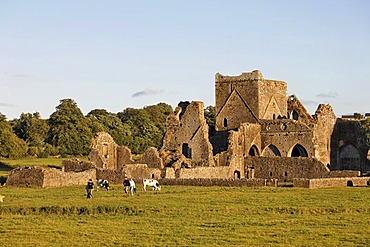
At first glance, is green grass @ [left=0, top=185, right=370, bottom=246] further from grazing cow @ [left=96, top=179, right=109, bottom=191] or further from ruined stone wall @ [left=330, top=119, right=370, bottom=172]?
ruined stone wall @ [left=330, top=119, right=370, bottom=172]

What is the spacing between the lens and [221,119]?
7394 cm

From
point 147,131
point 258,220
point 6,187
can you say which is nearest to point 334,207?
point 258,220

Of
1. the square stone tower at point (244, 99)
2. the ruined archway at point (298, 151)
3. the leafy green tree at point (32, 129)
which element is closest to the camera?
the ruined archway at point (298, 151)

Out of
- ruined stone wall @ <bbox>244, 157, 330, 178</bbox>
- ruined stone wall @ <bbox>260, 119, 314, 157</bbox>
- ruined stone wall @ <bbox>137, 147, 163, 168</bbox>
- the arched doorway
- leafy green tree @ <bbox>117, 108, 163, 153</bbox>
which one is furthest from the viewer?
leafy green tree @ <bbox>117, 108, 163, 153</bbox>

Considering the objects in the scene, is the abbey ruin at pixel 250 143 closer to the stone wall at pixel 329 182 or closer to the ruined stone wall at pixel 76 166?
the ruined stone wall at pixel 76 166

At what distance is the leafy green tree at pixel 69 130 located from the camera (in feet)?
315

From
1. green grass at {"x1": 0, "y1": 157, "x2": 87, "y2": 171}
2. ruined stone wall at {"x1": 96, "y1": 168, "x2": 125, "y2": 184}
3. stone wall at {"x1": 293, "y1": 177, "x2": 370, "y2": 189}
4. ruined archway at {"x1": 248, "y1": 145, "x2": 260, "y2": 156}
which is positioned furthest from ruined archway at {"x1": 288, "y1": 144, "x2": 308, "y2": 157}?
green grass at {"x1": 0, "y1": 157, "x2": 87, "y2": 171}

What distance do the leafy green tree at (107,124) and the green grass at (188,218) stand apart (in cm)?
6533

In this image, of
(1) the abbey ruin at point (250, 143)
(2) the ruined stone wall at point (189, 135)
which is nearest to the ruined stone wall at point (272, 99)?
(1) the abbey ruin at point (250, 143)

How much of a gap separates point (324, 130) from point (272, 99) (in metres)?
6.13

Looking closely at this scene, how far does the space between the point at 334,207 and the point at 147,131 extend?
9075cm

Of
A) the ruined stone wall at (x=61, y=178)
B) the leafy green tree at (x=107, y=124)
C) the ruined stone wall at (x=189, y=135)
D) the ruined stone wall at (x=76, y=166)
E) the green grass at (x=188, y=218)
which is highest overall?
the leafy green tree at (x=107, y=124)

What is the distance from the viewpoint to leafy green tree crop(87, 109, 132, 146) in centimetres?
10869

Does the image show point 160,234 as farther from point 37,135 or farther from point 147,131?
point 147,131
